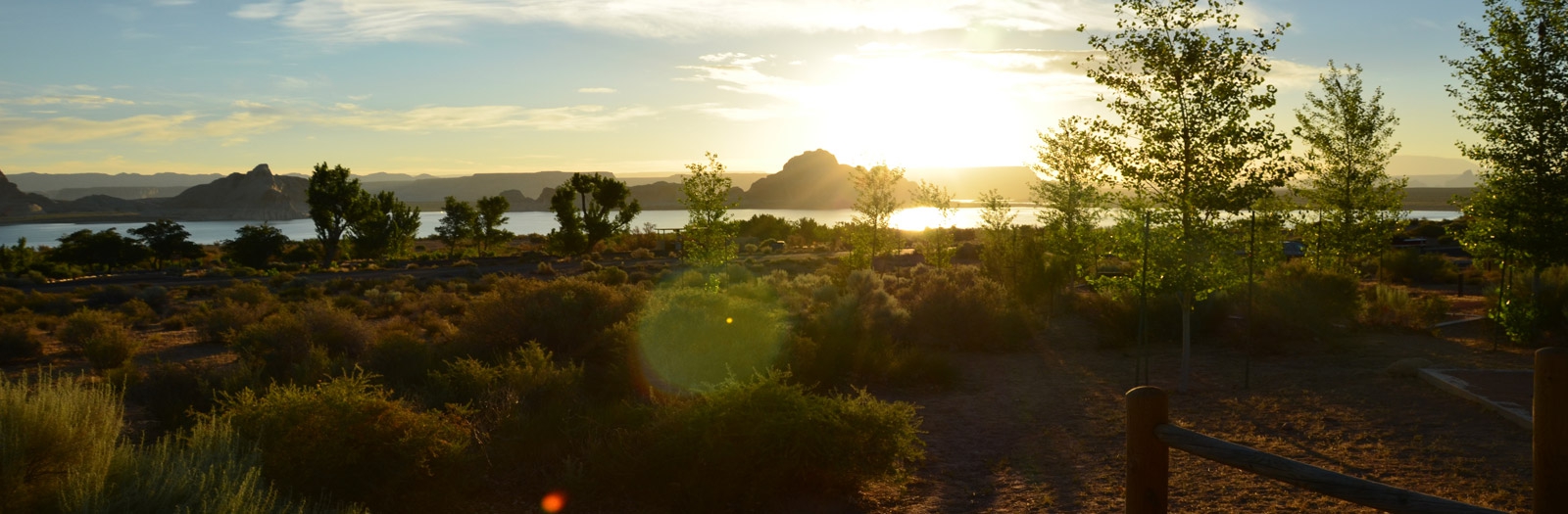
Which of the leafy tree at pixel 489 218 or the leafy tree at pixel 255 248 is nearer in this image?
the leafy tree at pixel 255 248

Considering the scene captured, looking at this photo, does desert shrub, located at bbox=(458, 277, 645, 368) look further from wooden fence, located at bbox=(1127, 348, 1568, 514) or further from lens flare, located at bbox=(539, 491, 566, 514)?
wooden fence, located at bbox=(1127, 348, 1568, 514)

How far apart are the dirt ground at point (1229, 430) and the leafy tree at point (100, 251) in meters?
55.8

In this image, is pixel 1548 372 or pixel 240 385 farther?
pixel 240 385

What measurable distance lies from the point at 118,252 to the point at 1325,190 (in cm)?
6013

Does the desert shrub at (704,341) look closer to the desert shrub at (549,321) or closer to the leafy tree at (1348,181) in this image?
the desert shrub at (549,321)

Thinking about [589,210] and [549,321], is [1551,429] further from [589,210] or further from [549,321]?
[589,210]

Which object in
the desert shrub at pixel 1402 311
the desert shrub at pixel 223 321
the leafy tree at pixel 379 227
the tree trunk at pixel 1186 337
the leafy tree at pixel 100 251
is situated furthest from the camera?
the leafy tree at pixel 379 227

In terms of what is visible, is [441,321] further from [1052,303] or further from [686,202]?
[1052,303]

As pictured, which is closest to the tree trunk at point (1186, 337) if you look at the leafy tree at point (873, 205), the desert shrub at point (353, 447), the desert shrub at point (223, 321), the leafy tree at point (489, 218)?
the desert shrub at point (353, 447)

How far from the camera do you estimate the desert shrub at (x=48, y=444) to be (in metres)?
4.15

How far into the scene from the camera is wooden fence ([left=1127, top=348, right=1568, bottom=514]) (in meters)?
3.08

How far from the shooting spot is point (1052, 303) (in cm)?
2019

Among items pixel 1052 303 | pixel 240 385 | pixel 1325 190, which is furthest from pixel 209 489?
pixel 1325 190

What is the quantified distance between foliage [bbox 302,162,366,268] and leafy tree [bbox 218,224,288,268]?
12.9 ft
